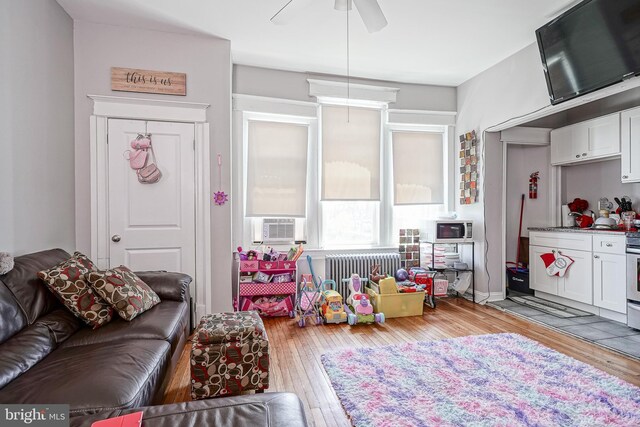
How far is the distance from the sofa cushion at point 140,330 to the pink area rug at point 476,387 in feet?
3.66

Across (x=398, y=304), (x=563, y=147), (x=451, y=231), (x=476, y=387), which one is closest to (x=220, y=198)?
(x=398, y=304)

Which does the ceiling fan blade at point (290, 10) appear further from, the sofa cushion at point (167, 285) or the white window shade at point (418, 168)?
the white window shade at point (418, 168)

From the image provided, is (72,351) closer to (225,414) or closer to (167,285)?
(167,285)

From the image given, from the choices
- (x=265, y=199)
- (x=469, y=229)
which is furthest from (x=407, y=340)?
(x=265, y=199)

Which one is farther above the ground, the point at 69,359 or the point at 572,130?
the point at 572,130

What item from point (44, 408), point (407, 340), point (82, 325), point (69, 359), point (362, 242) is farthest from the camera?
point (362, 242)

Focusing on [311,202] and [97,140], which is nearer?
[97,140]

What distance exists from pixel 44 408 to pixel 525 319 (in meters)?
3.96

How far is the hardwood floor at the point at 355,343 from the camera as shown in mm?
2076

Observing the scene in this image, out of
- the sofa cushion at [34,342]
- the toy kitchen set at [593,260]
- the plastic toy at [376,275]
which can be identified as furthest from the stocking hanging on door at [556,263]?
the sofa cushion at [34,342]

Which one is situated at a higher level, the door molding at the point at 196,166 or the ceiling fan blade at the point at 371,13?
the ceiling fan blade at the point at 371,13

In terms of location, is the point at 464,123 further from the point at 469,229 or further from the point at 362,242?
the point at 362,242

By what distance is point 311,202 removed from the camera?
418 cm

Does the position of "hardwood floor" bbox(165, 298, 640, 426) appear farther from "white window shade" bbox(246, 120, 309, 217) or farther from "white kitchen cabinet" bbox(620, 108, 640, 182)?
"white kitchen cabinet" bbox(620, 108, 640, 182)
